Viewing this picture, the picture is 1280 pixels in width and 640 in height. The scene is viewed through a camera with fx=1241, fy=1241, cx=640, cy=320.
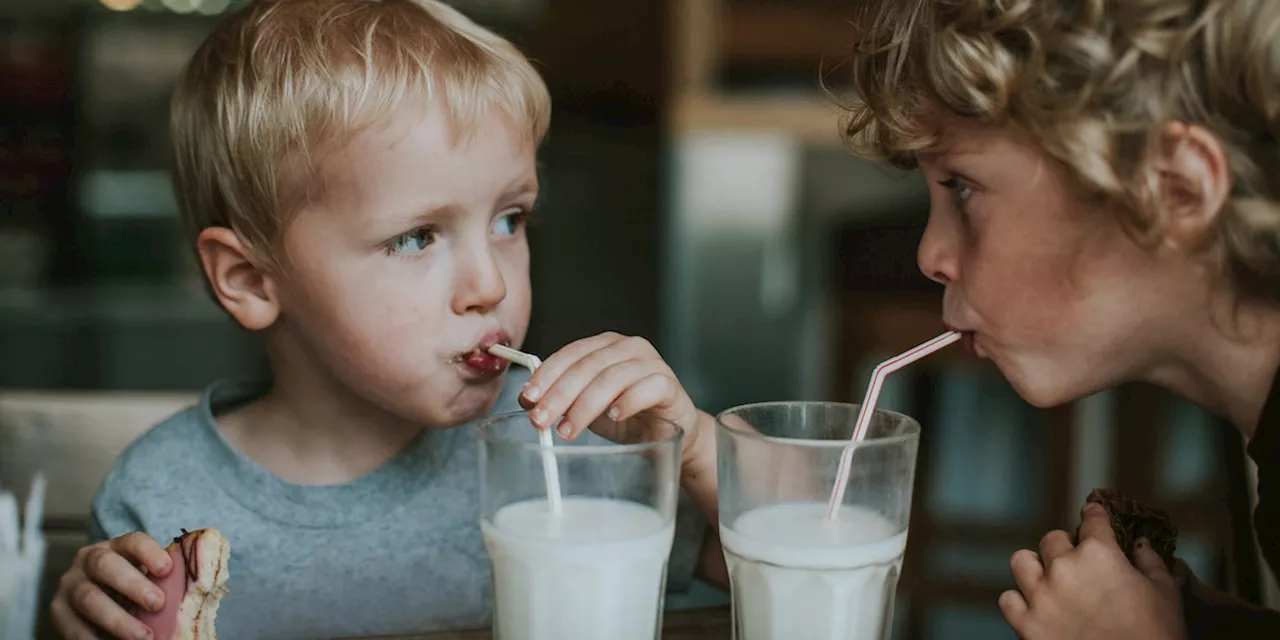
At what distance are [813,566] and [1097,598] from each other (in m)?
0.20

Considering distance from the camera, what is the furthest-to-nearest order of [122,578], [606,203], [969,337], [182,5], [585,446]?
[606,203], [182,5], [969,337], [122,578], [585,446]

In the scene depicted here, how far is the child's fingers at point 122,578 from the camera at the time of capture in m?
0.82

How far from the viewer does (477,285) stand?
1.04 m

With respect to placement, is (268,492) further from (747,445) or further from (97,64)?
(97,64)

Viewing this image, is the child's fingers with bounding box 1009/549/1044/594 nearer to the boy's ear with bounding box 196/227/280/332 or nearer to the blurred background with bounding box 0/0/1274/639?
the boy's ear with bounding box 196/227/280/332

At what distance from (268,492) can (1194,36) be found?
0.89 meters

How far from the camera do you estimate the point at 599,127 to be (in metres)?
3.00

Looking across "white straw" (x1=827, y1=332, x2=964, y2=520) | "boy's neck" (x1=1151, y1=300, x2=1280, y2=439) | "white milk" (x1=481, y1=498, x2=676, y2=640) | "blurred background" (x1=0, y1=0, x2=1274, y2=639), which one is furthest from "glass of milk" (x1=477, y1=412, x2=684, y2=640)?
"blurred background" (x1=0, y1=0, x2=1274, y2=639)

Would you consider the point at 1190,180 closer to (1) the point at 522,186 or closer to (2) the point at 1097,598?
(2) the point at 1097,598

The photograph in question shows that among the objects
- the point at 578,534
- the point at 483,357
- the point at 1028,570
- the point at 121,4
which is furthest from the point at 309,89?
the point at 121,4

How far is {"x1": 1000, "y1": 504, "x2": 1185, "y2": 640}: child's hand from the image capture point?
0.83 metres

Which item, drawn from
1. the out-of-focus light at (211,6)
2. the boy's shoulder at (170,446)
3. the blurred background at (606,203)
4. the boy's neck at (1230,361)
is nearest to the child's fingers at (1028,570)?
the boy's neck at (1230,361)

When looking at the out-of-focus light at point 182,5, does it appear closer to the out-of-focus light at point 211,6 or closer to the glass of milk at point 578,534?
the out-of-focus light at point 211,6

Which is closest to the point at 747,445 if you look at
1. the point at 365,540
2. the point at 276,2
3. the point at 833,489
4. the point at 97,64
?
the point at 833,489
